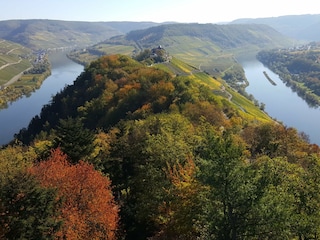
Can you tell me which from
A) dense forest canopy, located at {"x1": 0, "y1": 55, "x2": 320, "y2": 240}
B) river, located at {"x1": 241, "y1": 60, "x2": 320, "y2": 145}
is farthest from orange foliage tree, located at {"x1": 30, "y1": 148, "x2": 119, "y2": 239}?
river, located at {"x1": 241, "y1": 60, "x2": 320, "y2": 145}

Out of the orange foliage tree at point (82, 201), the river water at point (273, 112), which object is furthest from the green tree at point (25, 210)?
the river water at point (273, 112)

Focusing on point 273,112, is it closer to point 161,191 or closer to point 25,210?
point 161,191

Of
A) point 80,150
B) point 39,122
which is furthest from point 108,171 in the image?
point 39,122

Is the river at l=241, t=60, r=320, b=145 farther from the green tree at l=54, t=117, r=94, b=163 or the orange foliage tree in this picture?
the orange foliage tree

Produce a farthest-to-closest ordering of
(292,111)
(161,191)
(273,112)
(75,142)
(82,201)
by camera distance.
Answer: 1. (292,111)
2. (273,112)
3. (75,142)
4. (161,191)
5. (82,201)

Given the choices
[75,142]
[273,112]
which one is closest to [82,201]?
[75,142]

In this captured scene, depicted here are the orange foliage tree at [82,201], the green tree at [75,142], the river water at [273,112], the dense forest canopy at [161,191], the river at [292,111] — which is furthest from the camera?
the river at [292,111]

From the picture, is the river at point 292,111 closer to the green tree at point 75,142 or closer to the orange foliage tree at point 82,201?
the green tree at point 75,142

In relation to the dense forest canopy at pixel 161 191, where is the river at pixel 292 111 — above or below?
below
